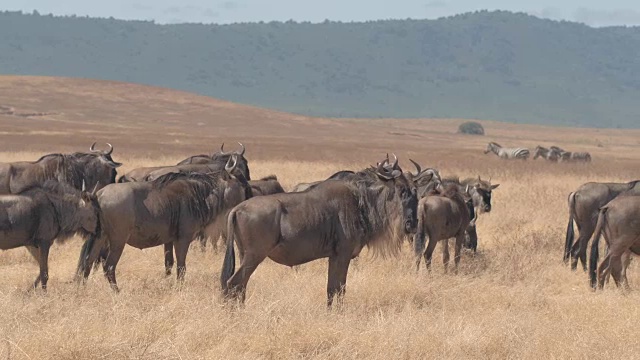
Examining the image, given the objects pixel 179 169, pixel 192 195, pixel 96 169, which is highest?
pixel 192 195

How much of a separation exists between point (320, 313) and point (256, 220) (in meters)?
1.00

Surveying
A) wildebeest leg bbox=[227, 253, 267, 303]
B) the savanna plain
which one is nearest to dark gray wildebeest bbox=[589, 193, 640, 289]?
the savanna plain

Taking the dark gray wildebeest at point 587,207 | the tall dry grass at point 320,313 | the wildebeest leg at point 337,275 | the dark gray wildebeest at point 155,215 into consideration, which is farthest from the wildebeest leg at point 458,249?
the wildebeest leg at point 337,275

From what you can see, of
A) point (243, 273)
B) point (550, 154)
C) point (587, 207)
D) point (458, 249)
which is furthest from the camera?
point (550, 154)

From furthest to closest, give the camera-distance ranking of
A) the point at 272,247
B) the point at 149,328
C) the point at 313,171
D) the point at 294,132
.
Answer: the point at 294,132, the point at 313,171, the point at 272,247, the point at 149,328

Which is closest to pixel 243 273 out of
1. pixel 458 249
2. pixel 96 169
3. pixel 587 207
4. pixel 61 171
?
pixel 458 249

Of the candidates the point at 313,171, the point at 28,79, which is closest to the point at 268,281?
the point at 313,171

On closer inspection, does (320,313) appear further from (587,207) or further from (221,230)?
(587,207)

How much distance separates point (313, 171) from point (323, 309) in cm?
1903

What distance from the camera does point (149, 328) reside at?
7.51 metres

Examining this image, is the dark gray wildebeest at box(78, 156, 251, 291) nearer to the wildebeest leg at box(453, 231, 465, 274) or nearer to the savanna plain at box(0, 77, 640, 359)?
the savanna plain at box(0, 77, 640, 359)

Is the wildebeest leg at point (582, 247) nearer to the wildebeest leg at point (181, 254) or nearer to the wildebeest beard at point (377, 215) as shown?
the wildebeest beard at point (377, 215)

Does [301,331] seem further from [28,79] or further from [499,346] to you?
[28,79]

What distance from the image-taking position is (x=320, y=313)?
28.2ft
